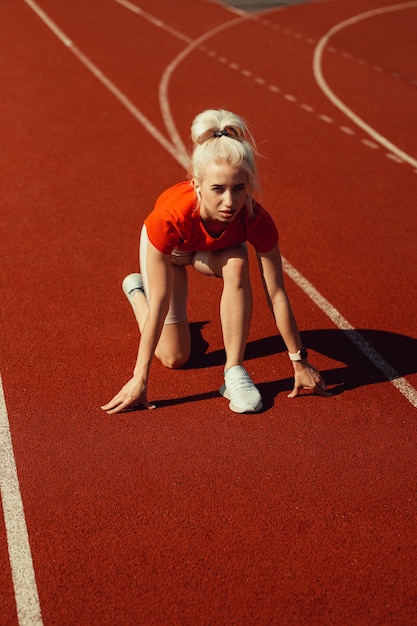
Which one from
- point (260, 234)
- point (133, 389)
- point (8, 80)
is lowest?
point (133, 389)

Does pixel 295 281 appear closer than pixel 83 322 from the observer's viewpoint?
No

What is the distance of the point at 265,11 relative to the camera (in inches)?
679

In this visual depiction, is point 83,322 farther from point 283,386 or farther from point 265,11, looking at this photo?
point 265,11

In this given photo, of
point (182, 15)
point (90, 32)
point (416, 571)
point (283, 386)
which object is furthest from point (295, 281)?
point (182, 15)

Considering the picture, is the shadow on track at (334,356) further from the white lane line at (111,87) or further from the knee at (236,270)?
the white lane line at (111,87)

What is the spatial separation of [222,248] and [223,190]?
50 cm

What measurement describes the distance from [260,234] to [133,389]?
1.14 meters

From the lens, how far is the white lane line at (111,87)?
9.84 metres

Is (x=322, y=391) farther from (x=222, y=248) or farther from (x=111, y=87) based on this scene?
(x=111, y=87)

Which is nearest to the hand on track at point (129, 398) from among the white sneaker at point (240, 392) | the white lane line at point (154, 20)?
the white sneaker at point (240, 392)

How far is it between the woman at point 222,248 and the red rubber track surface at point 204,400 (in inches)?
8.6

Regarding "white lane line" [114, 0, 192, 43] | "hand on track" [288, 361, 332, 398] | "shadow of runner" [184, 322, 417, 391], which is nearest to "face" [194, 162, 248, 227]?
"hand on track" [288, 361, 332, 398]

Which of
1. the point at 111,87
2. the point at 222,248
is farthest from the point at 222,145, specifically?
the point at 111,87

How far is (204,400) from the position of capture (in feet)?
17.2
